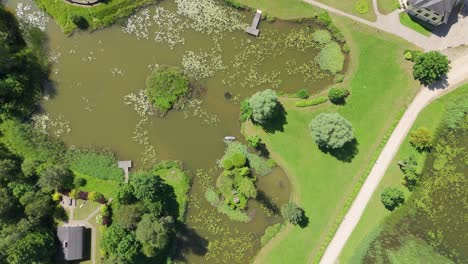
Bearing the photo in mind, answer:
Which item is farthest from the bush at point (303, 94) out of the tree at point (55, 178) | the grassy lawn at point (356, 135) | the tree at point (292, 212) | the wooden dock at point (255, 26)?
the tree at point (55, 178)

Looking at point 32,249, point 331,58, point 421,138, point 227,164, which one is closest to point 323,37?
point 331,58

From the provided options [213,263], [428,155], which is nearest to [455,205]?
[428,155]

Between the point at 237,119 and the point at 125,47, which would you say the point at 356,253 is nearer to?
the point at 237,119

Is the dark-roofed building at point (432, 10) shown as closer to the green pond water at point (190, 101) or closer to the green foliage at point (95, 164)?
the green pond water at point (190, 101)

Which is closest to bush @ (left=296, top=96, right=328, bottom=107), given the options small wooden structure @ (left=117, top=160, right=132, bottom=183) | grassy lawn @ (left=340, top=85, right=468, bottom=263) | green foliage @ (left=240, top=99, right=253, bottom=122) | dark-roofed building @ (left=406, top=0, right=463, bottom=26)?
green foliage @ (left=240, top=99, right=253, bottom=122)

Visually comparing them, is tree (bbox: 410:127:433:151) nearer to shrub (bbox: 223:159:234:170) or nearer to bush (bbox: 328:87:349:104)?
bush (bbox: 328:87:349:104)

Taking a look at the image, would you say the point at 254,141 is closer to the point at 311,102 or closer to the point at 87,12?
the point at 311,102

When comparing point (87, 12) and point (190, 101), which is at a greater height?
point (87, 12)
